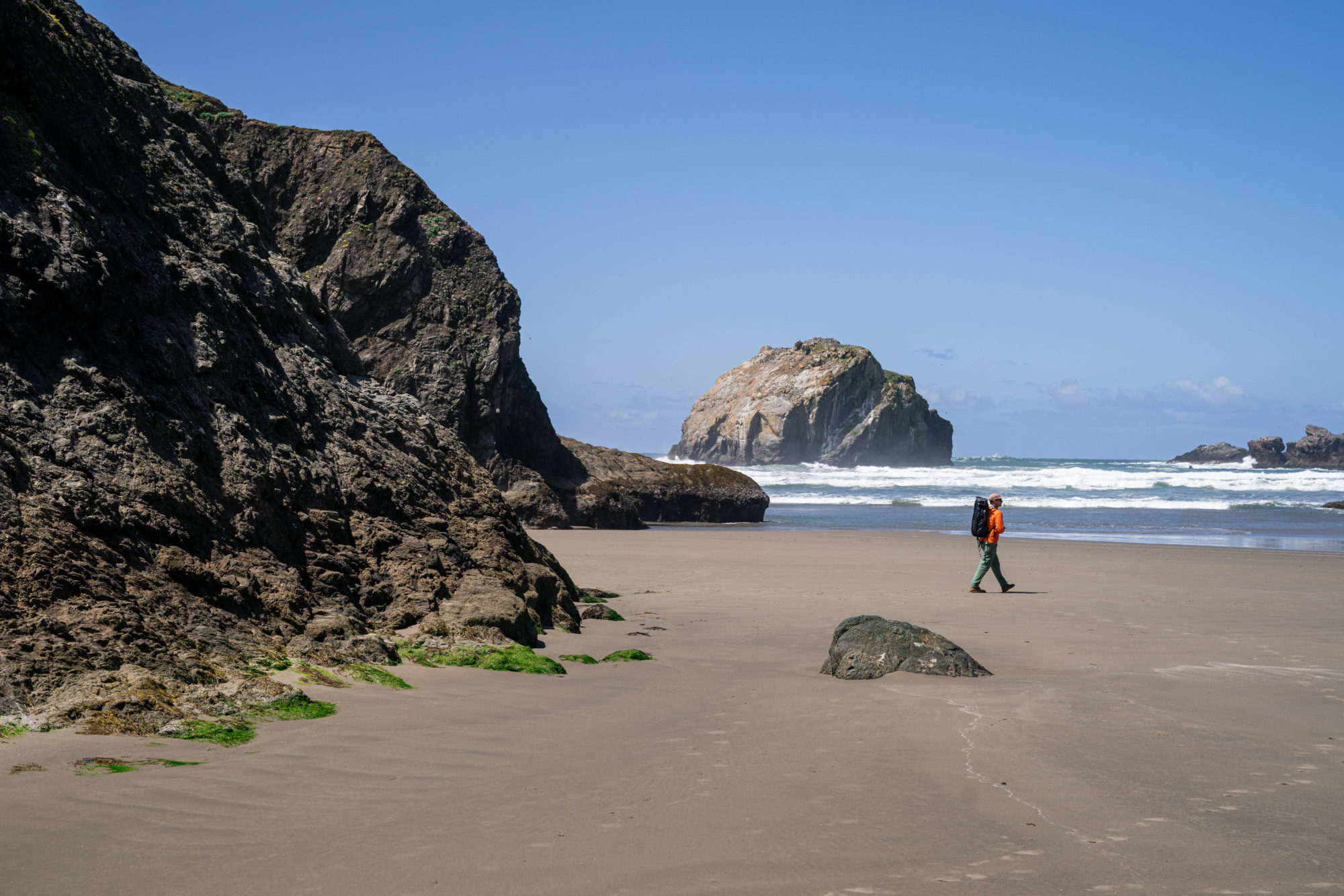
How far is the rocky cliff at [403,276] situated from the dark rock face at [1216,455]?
98380mm

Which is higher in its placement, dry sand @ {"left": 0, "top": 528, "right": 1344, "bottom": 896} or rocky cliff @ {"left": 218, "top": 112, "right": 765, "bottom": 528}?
rocky cliff @ {"left": 218, "top": 112, "right": 765, "bottom": 528}

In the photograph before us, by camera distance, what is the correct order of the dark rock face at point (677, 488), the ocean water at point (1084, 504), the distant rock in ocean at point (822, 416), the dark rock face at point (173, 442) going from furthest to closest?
the distant rock in ocean at point (822, 416) < the dark rock face at point (677, 488) < the ocean water at point (1084, 504) < the dark rock face at point (173, 442)

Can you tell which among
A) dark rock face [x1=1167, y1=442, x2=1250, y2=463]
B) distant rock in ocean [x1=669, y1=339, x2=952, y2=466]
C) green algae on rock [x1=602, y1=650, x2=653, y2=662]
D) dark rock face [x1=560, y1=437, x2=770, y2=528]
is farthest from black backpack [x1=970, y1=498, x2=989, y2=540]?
dark rock face [x1=1167, y1=442, x2=1250, y2=463]

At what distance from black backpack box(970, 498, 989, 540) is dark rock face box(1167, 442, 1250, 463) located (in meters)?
100

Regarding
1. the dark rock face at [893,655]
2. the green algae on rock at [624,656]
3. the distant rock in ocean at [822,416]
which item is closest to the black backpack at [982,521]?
the dark rock face at [893,655]

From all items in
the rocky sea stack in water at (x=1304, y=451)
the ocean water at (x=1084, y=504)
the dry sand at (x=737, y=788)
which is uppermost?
the rocky sea stack in water at (x=1304, y=451)

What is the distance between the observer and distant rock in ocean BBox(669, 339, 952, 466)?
296 ft

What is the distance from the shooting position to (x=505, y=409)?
20141 millimetres

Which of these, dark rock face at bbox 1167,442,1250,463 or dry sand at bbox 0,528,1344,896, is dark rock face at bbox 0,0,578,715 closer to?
dry sand at bbox 0,528,1344,896

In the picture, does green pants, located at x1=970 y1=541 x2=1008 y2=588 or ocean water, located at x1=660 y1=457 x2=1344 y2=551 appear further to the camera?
ocean water, located at x1=660 y1=457 x2=1344 y2=551

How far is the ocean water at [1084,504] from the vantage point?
75.9 feet

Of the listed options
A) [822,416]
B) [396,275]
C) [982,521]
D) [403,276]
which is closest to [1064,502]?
[982,521]

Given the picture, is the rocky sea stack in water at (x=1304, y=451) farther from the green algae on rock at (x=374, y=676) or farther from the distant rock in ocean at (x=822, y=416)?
the green algae on rock at (x=374, y=676)

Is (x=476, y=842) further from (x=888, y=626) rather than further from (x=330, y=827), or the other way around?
(x=888, y=626)
